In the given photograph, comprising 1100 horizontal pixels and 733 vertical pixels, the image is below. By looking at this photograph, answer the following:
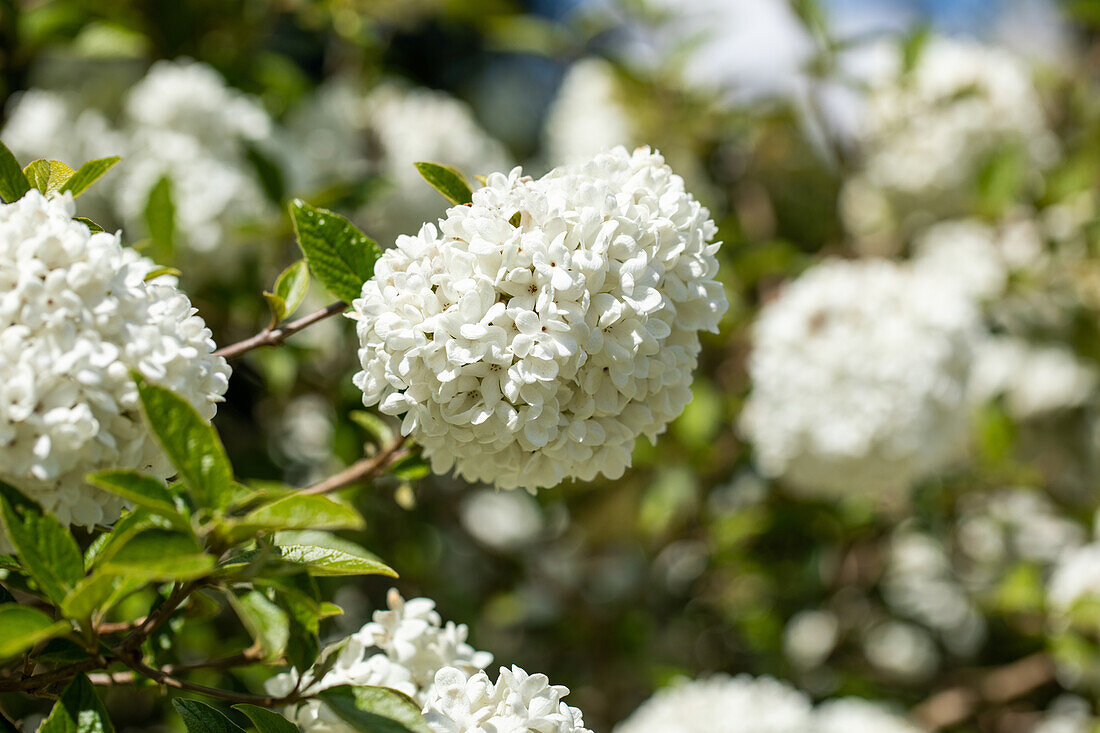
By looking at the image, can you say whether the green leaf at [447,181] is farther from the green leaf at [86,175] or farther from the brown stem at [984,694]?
the brown stem at [984,694]

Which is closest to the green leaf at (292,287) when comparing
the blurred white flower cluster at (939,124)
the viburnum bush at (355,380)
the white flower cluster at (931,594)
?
the viburnum bush at (355,380)

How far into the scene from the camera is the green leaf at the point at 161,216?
4.75ft

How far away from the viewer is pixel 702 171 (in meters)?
2.78

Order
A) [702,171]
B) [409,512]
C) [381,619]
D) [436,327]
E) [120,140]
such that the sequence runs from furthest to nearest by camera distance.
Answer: [702,171], [409,512], [120,140], [381,619], [436,327]

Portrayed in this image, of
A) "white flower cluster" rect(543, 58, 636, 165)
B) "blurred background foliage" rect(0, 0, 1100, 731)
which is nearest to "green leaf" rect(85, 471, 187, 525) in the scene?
"blurred background foliage" rect(0, 0, 1100, 731)

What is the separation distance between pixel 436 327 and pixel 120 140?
1.41 m

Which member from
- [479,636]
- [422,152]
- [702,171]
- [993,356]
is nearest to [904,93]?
[702,171]

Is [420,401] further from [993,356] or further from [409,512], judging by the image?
[993,356]

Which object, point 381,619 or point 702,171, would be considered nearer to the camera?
point 381,619

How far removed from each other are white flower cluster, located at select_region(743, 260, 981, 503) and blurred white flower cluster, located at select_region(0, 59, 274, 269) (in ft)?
3.50

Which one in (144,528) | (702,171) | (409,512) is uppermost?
(702,171)

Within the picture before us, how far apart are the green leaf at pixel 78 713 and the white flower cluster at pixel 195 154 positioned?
1.17m

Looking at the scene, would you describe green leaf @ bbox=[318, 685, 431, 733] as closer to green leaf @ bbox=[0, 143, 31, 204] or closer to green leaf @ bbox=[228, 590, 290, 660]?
green leaf @ bbox=[228, 590, 290, 660]

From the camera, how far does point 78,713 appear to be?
65 cm
